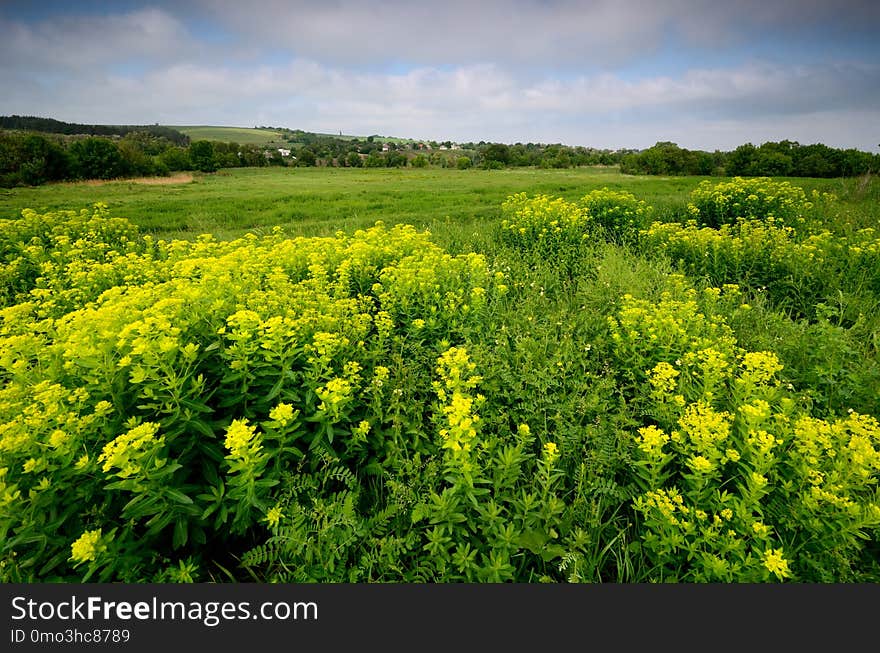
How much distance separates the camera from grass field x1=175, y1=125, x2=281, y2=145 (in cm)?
10938

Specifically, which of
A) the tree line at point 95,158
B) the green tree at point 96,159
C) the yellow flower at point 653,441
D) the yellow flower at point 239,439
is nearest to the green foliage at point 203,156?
the tree line at point 95,158

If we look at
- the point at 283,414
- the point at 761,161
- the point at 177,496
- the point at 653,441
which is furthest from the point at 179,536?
the point at 761,161

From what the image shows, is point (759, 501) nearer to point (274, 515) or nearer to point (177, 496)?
point (274, 515)

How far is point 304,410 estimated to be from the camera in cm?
321

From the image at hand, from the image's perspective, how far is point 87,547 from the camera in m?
1.92

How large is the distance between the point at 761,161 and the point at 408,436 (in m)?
51.9

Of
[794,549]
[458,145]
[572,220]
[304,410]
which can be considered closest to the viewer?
[794,549]

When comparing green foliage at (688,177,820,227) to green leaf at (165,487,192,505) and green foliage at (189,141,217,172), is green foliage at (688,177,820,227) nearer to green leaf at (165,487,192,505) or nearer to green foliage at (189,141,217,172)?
green leaf at (165,487,192,505)

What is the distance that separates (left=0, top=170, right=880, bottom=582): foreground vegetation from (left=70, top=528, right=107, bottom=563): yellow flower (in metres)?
0.01

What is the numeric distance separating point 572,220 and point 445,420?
22.6ft

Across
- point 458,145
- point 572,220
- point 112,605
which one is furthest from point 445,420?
point 458,145

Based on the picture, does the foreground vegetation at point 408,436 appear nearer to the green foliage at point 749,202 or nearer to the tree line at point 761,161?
the green foliage at point 749,202

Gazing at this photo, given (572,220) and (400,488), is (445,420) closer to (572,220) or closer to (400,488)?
(400,488)

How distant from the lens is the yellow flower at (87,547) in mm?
1907
